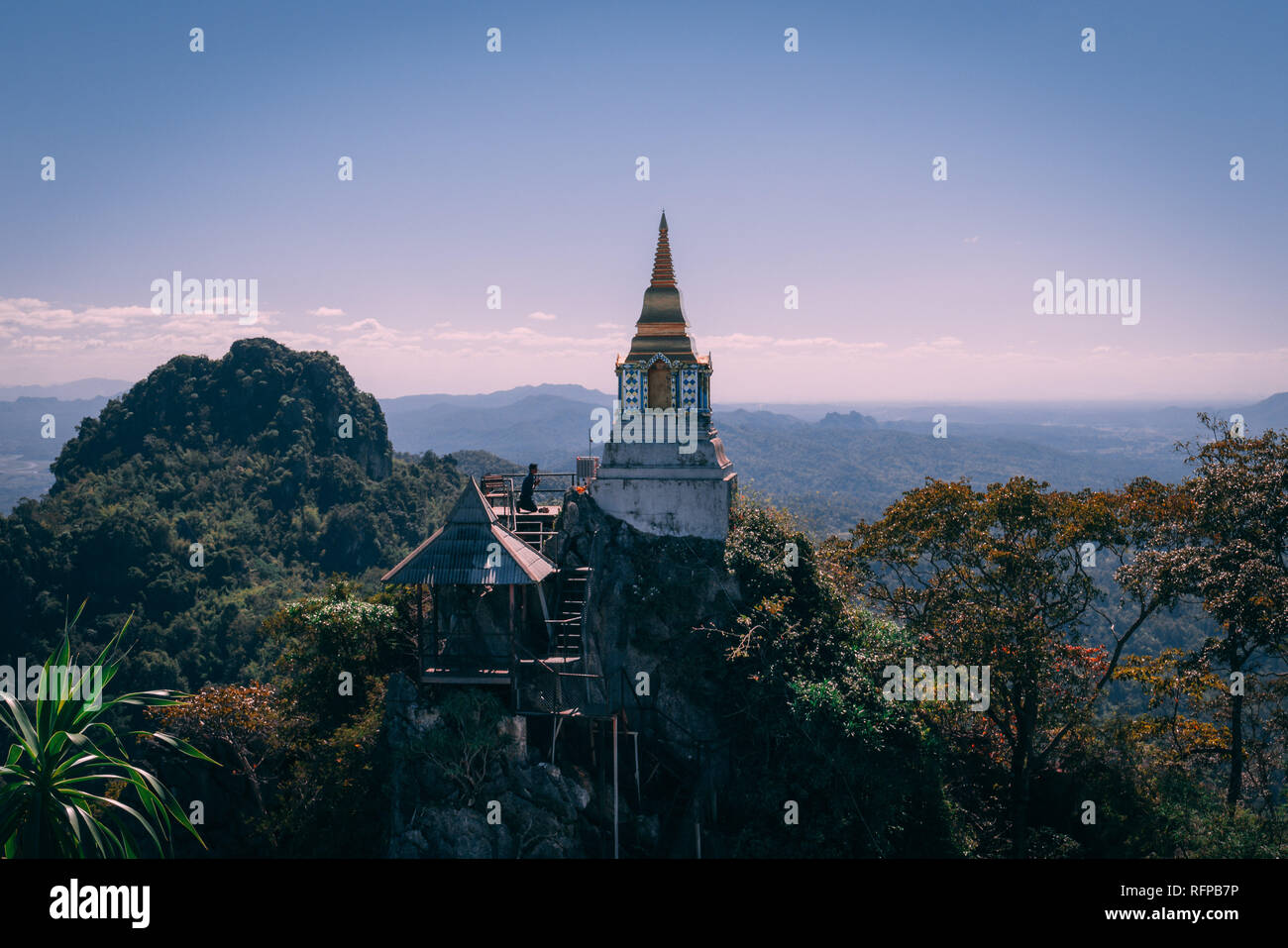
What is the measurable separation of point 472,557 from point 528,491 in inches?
220

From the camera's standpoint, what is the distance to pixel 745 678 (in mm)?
21984

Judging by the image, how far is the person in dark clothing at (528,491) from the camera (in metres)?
25.1

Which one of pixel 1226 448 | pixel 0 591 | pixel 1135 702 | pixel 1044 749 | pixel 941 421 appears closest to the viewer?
pixel 1226 448

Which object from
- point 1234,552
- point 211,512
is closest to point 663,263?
point 1234,552

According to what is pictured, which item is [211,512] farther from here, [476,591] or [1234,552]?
[1234,552]

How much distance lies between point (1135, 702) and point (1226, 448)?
67856 mm

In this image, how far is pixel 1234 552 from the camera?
1942 centimetres

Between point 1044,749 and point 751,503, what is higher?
point 751,503

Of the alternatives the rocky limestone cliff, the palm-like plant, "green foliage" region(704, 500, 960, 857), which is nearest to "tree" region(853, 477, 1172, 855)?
"green foliage" region(704, 500, 960, 857)

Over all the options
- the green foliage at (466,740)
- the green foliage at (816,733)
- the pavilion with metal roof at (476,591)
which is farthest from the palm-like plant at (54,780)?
the green foliage at (816,733)

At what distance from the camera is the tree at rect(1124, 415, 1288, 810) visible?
1873 centimetres

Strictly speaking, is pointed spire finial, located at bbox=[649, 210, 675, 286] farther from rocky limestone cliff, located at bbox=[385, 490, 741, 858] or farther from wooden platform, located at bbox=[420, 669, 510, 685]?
wooden platform, located at bbox=[420, 669, 510, 685]

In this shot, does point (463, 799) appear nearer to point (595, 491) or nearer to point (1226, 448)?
point (595, 491)

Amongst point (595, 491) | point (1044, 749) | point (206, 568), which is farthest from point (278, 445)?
point (1044, 749)
